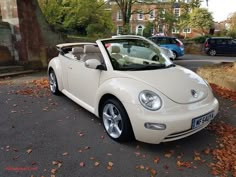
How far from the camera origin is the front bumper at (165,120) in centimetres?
315

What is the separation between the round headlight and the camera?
322 centimetres

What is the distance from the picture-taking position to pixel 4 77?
884 centimetres

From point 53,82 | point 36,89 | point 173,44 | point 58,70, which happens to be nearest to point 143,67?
point 58,70

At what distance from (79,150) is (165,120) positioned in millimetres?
1310

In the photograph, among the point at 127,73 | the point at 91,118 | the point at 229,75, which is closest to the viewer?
the point at 127,73

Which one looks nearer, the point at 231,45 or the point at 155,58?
the point at 155,58

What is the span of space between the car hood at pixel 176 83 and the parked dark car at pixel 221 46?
18317mm

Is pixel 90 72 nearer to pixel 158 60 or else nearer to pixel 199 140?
pixel 158 60

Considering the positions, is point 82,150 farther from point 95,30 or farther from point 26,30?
point 95,30

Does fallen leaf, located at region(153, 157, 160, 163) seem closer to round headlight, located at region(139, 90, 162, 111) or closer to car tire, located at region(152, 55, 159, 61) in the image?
round headlight, located at region(139, 90, 162, 111)

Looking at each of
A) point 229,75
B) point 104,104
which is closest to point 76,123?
point 104,104

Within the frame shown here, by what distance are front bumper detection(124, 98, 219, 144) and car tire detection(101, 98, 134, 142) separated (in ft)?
0.45

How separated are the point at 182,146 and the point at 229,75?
4200 mm

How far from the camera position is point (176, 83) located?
356 centimetres
